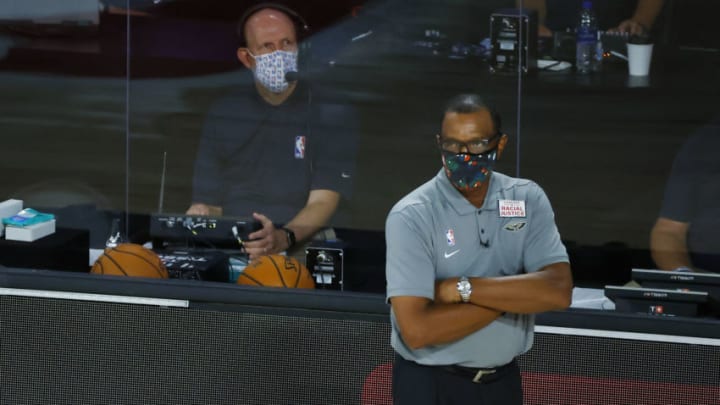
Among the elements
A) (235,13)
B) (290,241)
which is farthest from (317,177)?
(235,13)

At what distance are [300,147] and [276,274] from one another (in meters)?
1.50

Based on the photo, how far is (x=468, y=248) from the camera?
3.83 metres

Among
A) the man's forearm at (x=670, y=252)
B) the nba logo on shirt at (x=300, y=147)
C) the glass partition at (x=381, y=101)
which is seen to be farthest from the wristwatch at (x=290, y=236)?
the man's forearm at (x=670, y=252)

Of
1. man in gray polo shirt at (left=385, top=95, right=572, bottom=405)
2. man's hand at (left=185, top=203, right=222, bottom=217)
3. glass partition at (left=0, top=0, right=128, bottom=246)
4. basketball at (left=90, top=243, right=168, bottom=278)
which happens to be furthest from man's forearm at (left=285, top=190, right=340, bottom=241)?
man in gray polo shirt at (left=385, top=95, right=572, bottom=405)

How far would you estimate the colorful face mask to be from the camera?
3775 mm

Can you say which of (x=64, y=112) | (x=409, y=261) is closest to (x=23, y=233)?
(x=64, y=112)

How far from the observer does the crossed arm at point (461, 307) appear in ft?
12.2

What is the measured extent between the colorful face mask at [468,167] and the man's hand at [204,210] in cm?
281

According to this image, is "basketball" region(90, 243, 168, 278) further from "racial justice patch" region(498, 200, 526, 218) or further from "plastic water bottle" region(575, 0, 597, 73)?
"plastic water bottle" region(575, 0, 597, 73)

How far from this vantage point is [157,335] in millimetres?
4727

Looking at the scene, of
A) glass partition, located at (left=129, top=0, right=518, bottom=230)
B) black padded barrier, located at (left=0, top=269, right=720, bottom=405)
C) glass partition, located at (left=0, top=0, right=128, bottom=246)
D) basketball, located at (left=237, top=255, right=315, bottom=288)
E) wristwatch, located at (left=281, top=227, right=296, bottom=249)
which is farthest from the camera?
glass partition, located at (left=0, top=0, right=128, bottom=246)

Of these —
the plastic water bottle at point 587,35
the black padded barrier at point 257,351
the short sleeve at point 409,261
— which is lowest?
the black padded barrier at point 257,351

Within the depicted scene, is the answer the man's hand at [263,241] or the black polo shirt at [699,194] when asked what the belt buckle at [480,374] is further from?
the black polo shirt at [699,194]

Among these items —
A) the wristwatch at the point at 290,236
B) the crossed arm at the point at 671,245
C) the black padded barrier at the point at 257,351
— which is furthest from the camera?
the crossed arm at the point at 671,245
